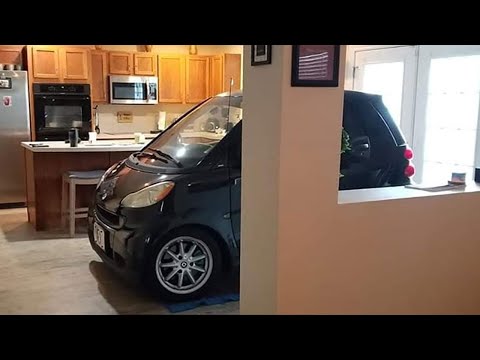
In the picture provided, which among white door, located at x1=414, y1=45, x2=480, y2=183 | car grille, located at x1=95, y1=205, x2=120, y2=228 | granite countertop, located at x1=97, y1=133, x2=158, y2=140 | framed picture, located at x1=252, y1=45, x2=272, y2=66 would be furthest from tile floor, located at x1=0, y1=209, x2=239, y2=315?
white door, located at x1=414, y1=45, x2=480, y2=183

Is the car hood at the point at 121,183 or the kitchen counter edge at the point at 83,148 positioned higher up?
the kitchen counter edge at the point at 83,148

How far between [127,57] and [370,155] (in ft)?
15.3

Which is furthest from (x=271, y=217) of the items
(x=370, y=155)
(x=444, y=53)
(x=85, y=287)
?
(x=444, y=53)

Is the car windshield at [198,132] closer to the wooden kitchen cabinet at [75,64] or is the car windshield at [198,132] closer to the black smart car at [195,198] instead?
the black smart car at [195,198]

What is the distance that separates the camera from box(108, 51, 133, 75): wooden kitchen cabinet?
6.83 m

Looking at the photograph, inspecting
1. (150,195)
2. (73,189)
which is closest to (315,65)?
(150,195)

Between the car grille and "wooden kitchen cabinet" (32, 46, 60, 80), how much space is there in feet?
11.6

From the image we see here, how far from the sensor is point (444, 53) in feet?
14.4

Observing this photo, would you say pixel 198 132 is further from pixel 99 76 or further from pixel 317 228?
pixel 99 76

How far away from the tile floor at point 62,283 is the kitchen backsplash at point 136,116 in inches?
112

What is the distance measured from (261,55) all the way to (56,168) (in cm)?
361

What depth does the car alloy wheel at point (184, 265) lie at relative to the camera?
3072mm

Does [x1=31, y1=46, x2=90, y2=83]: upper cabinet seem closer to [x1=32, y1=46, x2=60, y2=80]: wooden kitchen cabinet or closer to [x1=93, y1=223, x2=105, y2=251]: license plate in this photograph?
[x1=32, y1=46, x2=60, y2=80]: wooden kitchen cabinet

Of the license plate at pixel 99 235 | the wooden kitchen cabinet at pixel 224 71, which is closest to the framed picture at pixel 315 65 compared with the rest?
the license plate at pixel 99 235
